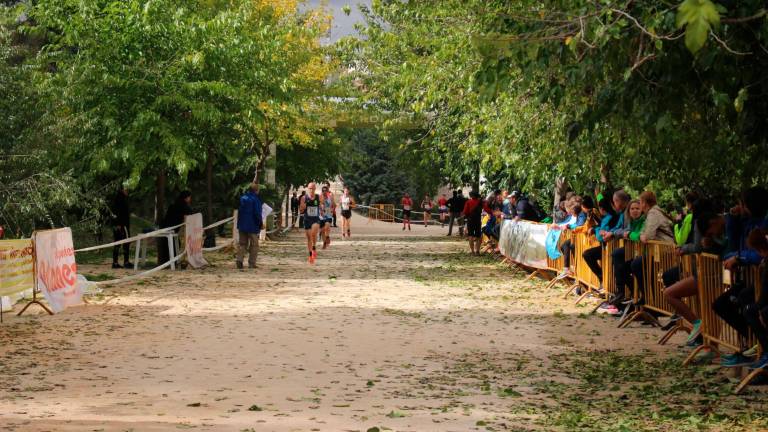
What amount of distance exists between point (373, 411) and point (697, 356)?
4.57m

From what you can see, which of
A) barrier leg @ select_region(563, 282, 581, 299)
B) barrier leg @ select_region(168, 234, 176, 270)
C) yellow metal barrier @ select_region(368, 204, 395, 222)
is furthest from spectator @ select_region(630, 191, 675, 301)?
yellow metal barrier @ select_region(368, 204, 395, 222)

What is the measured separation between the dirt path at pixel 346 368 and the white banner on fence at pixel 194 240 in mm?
6239

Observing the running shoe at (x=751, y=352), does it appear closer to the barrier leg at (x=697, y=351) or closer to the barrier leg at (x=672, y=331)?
the barrier leg at (x=697, y=351)

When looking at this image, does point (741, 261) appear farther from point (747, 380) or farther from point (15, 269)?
point (15, 269)

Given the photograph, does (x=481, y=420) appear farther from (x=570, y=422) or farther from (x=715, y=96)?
(x=715, y=96)

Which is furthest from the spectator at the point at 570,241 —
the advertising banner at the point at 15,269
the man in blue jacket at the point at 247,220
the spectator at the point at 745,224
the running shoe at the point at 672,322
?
the spectator at the point at 745,224

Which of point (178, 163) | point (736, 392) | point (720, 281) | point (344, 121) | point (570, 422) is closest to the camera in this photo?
point (570, 422)

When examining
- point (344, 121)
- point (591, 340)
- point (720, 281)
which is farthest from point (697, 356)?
point (344, 121)

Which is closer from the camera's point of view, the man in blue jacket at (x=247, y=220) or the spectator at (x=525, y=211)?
the man in blue jacket at (x=247, y=220)

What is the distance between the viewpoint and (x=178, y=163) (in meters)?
26.7

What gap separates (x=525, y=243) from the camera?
27.4m

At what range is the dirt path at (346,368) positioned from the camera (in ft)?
30.4

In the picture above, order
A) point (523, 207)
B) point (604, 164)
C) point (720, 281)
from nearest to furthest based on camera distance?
point (720, 281)
point (604, 164)
point (523, 207)

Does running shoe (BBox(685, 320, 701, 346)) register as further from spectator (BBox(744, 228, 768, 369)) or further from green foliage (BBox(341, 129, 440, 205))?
green foliage (BBox(341, 129, 440, 205))
